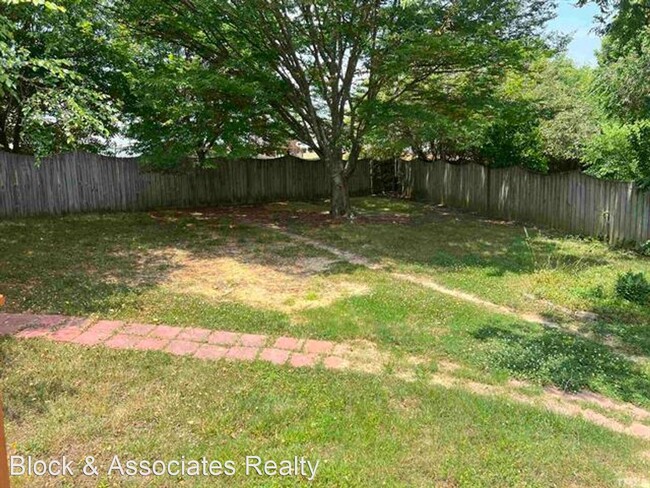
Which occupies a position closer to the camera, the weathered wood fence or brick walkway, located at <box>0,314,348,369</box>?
brick walkway, located at <box>0,314,348,369</box>

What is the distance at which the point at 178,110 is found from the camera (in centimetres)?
970

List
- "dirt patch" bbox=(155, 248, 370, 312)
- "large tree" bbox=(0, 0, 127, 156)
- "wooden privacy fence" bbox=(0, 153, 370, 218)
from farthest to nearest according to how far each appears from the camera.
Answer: "wooden privacy fence" bbox=(0, 153, 370, 218) → "dirt patch" bbox=(155, 248, 370, 312) → "large tree" bbox=(0, 0, 127, 156)

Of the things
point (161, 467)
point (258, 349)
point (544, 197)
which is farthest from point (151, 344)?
point (544, 197)

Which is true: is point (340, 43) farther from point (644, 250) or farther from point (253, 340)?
point (253, 340)

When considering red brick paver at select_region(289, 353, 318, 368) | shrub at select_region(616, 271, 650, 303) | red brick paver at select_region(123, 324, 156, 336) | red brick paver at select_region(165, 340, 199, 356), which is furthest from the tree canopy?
red brick paver at select_region(289, 353, 318, 368)

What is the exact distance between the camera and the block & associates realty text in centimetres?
259

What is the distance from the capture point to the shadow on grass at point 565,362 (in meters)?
3.74

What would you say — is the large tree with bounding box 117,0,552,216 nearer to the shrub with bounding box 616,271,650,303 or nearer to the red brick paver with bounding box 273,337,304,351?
the shrub with bounding box 616,271,650,303

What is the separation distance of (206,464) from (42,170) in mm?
10011

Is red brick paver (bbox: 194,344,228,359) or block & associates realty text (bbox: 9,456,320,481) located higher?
red brick paver (bbox: 194,344,228,359)

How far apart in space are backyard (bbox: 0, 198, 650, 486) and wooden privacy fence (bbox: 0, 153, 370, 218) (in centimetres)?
289

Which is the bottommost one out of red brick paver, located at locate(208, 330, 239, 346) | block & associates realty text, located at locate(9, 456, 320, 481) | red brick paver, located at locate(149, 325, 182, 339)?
block & associates realty text, located at locate(9, 456, 320, 481)

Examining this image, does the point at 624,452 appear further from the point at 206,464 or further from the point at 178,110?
the point at 178,110

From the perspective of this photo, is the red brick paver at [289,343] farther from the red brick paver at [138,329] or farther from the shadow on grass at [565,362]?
the shadow on grass at [565,362]
